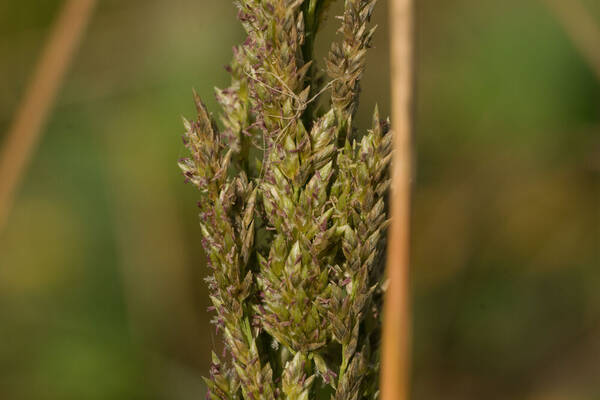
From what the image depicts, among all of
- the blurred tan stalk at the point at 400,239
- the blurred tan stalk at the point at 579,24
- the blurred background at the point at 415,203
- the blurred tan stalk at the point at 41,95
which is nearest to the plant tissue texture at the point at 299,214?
the blurred tan stalk at the point at 400,239

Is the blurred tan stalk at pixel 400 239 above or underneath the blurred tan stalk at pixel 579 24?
underneath

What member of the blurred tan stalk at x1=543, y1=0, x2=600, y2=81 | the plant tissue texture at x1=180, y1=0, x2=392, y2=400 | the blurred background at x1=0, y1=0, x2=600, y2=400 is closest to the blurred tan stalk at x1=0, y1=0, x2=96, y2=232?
the plant tissue texture at x1=180, y1=0, x2=392, y2=400

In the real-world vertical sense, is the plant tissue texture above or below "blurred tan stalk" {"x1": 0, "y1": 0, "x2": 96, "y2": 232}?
below

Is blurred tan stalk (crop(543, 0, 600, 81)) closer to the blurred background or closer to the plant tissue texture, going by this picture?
the blurred background

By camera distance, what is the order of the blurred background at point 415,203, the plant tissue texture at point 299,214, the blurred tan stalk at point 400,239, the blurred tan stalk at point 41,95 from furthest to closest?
the blurred background at point 415,203
the blurred tan stalk at point 41,95
the plant tissue texture at point 299,214
the blurred tan stalk at point 400,239

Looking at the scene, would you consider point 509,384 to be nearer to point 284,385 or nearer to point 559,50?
point 559,50

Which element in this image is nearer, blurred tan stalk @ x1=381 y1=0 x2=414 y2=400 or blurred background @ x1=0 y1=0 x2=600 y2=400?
blurred tan stalk @ x1=381 y1=0 x2=414 y2=400

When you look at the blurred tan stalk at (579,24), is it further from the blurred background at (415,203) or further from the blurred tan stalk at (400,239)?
the blurred tan stalk at (400,239)
